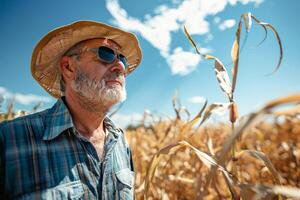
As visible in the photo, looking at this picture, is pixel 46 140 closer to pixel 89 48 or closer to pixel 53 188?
pixel 53 188

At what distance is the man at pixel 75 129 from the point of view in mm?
1484

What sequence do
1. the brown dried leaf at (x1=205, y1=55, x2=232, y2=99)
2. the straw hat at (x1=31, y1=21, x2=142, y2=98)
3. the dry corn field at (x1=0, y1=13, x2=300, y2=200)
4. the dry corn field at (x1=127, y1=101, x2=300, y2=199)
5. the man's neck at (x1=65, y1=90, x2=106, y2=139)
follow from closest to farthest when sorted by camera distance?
1. the dry corn field at (x1=0, y1=13, x2=300, y2=200)
2. the brown dried leaf at (x1=205, y1=55, x2=232, y2=99)
3. the man's neck at (x1=65, y1=90, x2=106, y2=139)
4. the straw hat at (x1=31, y1=21, x2=142, y2=98)
5. the dry corn field at (x1=127, y1=101, x2=300, y2=199)

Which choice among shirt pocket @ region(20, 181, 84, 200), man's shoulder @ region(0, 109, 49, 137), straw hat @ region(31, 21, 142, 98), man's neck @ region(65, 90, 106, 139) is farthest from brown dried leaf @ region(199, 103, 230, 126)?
straw hat @ region(31, 21, 142, 98)

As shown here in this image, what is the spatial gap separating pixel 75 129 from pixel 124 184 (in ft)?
1.53

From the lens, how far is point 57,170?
155 cm

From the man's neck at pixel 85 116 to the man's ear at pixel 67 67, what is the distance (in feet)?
0.68

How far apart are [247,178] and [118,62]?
1.57 meters

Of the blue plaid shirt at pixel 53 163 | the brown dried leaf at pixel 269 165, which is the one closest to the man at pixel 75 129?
the blue plaid shirt at pixel 53 163

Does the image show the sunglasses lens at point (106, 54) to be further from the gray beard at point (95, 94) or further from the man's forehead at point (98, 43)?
the gray beard at point (95, 94)

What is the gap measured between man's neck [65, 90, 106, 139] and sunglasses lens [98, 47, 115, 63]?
0.35m

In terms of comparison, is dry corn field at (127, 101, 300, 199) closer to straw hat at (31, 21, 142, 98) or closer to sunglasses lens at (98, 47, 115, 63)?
sunglasses lens at (98, 47, 115, 63)

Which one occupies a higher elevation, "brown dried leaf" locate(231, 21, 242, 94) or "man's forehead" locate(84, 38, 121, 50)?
"man's forehead" locate(84, 38, 121, 50)

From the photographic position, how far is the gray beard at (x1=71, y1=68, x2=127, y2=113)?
2.01m

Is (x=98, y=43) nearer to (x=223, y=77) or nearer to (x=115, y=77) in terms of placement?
(x=115, y=77)
